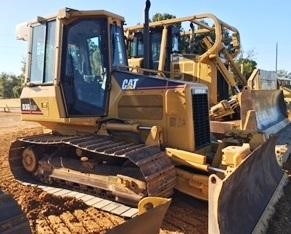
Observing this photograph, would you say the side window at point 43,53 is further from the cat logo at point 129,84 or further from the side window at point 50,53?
the cat logo at point 129,84

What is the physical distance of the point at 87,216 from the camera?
5.39 metres

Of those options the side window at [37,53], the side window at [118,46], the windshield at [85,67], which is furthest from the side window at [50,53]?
the side window at [118,46]

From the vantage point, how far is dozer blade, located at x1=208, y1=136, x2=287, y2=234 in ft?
13.0

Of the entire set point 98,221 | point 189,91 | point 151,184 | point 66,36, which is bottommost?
point 98,221

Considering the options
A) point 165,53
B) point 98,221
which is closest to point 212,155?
point 98,221

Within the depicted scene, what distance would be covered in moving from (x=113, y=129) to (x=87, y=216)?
149cm

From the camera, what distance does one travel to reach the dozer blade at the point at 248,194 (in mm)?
3955

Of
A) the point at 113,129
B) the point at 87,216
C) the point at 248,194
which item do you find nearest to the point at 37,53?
the point at 113,129

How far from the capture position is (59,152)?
6684 millimetres

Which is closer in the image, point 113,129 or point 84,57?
point 113,129

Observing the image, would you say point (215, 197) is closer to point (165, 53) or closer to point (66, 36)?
point (66, 36)

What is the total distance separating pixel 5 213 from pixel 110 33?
4.58 meters

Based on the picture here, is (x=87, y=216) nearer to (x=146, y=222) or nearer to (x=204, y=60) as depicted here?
(x=146, y=222)

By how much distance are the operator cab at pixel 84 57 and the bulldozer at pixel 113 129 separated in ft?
0.05
